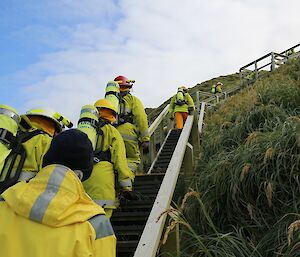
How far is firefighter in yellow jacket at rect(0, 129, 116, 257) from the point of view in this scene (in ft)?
5.44

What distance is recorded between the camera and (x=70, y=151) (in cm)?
197

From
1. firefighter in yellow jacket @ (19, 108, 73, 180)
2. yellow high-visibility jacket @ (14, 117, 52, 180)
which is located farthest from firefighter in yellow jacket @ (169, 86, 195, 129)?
yellow high-visibility jacket @ (14, 117, 52, 180)

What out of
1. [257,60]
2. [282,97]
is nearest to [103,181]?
[282,97]

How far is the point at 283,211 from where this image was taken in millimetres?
3525

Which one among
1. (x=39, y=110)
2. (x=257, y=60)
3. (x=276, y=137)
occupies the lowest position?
(x=276, y=137)

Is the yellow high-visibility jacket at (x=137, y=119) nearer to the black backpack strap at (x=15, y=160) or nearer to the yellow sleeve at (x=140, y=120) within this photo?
the yellow sleeve at (x=140, y=120)

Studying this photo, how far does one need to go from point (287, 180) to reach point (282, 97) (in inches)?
122

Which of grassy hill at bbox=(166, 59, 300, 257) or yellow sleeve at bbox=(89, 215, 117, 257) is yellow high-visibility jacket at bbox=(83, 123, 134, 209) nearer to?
grassy hill at bbox=(166, 59, 300, 257)

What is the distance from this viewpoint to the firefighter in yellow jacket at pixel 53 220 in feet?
5.44

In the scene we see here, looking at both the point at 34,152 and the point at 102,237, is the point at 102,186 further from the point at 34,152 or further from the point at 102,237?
the point at 102,237

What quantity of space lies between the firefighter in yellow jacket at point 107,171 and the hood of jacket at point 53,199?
235 cm

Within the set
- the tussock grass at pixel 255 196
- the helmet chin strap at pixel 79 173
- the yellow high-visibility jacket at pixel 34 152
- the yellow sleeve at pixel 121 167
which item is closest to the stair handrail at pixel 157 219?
the tussock grass at pixel 255 196

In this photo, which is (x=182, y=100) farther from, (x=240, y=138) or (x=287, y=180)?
(x=287, y=180)

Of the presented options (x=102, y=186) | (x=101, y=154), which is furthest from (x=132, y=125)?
(x=102, y=186)
